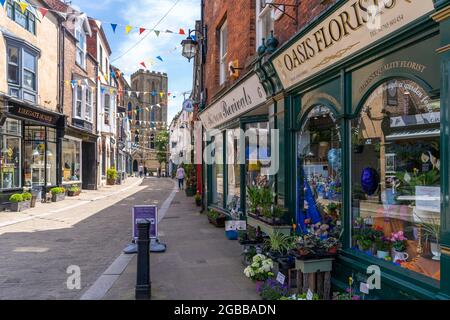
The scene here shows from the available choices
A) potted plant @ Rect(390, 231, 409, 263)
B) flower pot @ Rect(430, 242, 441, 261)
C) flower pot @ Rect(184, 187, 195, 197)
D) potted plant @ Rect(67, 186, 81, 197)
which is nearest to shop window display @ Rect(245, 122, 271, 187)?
potted plant @ Rect(390, 231, 409, 263)

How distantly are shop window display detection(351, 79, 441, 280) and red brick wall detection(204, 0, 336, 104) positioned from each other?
6.20 ft

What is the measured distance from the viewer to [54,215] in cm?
1370

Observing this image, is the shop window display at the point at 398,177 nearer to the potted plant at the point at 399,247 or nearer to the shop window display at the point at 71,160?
the potted plant at the point at 399,247

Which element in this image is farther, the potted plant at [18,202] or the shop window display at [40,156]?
the shop window display at [40,156]

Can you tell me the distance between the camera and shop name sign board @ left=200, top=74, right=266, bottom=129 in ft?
26.6

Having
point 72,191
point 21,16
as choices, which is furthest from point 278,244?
point 72,191

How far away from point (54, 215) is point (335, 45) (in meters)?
12.2

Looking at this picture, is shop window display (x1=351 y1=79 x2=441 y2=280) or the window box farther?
the window box

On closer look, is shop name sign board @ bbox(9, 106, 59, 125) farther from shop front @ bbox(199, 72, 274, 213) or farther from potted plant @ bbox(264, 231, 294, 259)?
potted plant @ bbox(264, 231, 294, 259)

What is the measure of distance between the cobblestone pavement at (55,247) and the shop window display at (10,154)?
1468 mm

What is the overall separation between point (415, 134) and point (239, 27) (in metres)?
6.83

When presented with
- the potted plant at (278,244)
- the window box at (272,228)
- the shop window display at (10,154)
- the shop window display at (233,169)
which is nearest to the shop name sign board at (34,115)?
the shop window display at (10,154)

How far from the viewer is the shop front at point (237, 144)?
8.56 m
